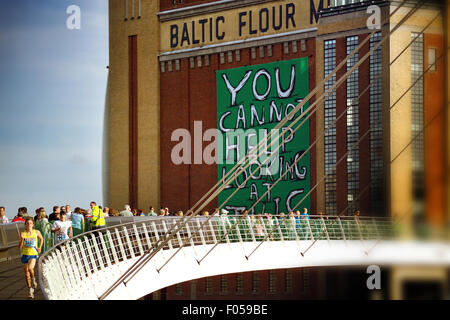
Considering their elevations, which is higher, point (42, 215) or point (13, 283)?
point (42, 215)

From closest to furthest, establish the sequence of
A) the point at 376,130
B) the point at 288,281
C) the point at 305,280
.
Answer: the point at 376,130, the point at 305,280, the point at 288,281

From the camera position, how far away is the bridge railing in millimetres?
14773

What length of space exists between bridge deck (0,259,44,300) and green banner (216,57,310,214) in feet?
64.9

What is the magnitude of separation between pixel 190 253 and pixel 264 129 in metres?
18.5

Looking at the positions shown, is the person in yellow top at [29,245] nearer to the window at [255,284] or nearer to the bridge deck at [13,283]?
the bridge deck at [13,283]

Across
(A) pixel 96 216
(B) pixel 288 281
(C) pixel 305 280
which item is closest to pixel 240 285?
(B) pixel 288 281

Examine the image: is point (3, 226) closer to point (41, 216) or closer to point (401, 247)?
point (41, 216)

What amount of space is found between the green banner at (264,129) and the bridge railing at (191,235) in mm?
6517

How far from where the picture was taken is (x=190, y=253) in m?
21.1

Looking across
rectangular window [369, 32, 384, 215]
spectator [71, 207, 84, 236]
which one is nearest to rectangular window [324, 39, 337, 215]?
rectangular window [369, 32, 384, 215]

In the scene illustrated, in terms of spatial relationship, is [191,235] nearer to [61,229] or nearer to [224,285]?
[61,229]

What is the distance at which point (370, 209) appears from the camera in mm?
35156

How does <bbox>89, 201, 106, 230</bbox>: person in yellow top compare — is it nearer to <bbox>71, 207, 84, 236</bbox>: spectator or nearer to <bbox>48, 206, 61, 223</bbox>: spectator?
<bbox>71, 207, 84, 236</bbox>: spectator
